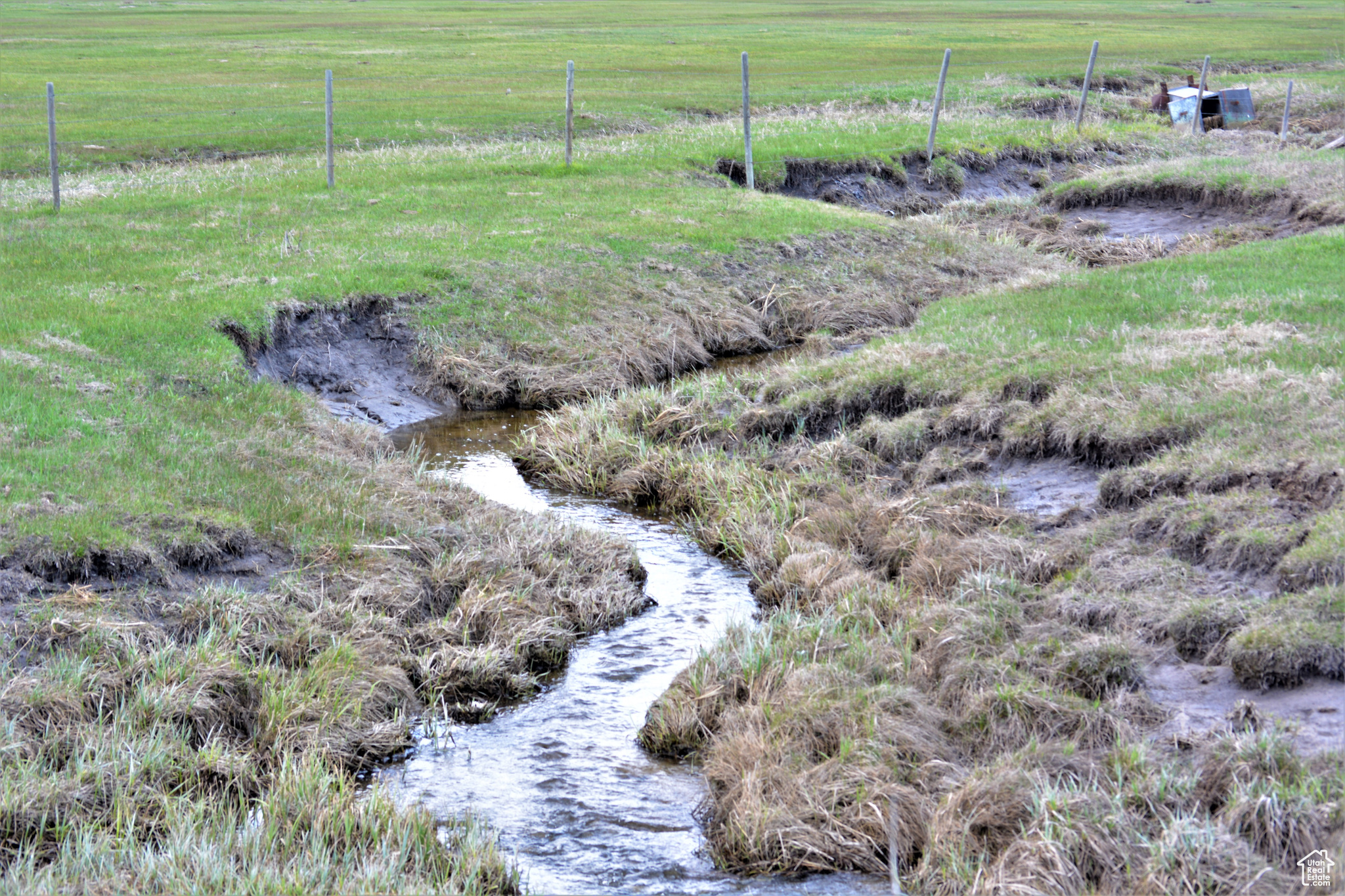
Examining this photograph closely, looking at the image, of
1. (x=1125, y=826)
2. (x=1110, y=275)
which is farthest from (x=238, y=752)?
(x=1110, y=275)

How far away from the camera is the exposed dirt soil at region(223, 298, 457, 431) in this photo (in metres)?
15.5

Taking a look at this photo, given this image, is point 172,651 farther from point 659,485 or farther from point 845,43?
point 845,43

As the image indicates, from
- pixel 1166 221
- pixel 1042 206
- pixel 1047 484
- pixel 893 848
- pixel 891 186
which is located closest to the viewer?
pixel 893 848

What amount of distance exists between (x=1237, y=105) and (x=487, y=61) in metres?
32.6

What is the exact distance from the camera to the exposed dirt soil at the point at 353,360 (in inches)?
610

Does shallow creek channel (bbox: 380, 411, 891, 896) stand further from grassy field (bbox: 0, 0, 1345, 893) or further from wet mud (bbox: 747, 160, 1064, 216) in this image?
wet mud (bbox: 747, 160, 1064, 216)

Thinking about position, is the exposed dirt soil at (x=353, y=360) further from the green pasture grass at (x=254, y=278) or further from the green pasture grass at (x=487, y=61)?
the green pasture grass at (x=487, y=61)

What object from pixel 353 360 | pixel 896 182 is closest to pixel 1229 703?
pixel 353 360

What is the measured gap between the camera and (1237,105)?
135 feet

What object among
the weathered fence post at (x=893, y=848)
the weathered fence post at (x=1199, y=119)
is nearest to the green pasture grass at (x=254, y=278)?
the weathered fence post at (x=893, y=848)

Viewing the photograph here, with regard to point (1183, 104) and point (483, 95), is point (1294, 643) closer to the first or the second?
point (1183, 104)

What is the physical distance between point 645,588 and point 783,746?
12.6 ft

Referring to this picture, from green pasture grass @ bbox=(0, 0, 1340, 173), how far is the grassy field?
25.1 ft

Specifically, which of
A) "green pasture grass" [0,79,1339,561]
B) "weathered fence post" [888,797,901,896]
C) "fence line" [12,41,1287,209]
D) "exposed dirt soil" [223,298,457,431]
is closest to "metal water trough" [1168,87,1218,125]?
"fence line" [12,41,1287,209]
